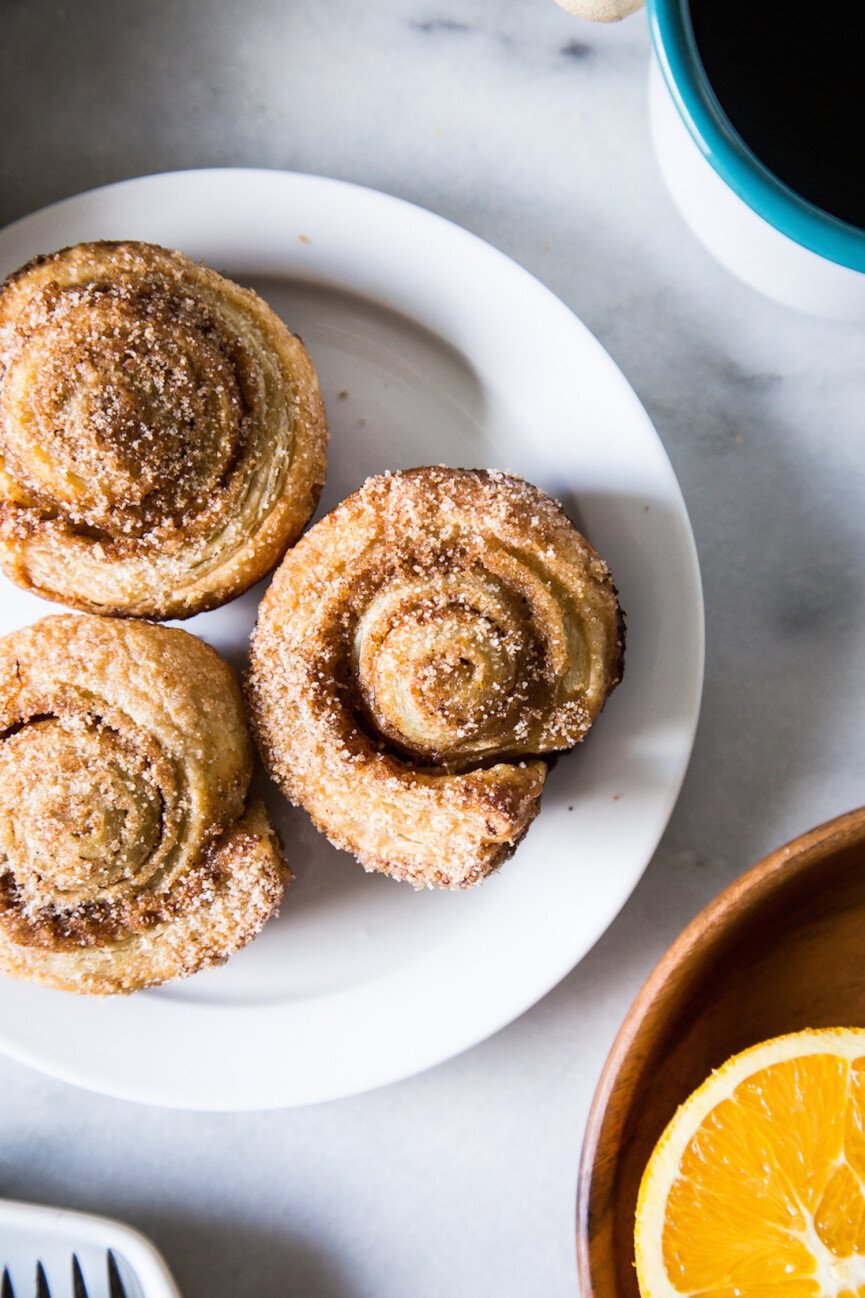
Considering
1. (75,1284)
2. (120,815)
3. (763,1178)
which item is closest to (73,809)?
(120,815)

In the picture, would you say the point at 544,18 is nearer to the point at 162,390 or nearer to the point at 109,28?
the point at 109,28

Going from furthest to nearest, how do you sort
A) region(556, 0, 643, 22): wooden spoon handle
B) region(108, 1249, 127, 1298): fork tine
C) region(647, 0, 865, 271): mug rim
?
region(108, 1249, 127, 1298): fork tine
region(556, 0, 643, 22): wooden spoon handle
region(647, 0, 865, 271): mug rim

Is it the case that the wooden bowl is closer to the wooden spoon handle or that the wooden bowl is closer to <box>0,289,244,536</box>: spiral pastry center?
<box>0,289,244,536</box>: spiral pastry center

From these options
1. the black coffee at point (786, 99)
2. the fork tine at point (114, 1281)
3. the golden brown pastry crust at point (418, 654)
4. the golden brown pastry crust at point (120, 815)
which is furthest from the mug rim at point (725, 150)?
the fork tine at point (114, 1281)

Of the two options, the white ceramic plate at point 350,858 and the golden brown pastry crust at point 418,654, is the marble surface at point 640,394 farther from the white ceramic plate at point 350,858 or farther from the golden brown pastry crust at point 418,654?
the golden brown pastry crust at point 418,654

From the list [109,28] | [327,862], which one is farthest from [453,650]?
[109,28]

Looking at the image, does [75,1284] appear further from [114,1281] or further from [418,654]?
[418,654]

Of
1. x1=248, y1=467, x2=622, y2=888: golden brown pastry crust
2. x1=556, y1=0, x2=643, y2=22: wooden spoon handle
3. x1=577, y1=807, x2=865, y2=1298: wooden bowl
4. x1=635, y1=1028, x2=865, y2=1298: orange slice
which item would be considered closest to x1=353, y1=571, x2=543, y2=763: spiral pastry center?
x1=248, y1=467, x2=622, y2=888: golden brown pastry crust
